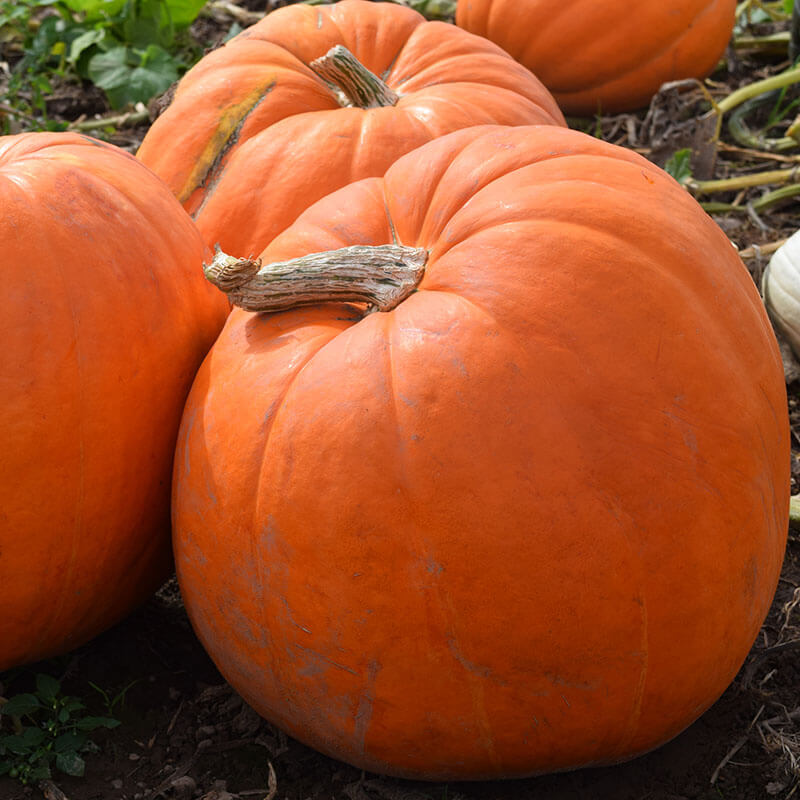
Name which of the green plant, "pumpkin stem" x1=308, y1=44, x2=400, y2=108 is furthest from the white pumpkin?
the green plant

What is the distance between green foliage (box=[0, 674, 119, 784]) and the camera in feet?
6.74

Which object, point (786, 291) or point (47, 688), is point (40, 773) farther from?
point (786, 291)

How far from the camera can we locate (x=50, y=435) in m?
1.98

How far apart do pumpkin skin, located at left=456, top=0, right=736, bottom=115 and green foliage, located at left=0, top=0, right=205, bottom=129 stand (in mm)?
1313

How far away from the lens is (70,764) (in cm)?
206

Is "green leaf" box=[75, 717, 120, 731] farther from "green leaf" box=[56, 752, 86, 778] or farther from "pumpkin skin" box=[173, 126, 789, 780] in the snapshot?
"pumpkin skin" box=[173, 126, 789, 780]

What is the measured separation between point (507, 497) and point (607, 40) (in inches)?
120

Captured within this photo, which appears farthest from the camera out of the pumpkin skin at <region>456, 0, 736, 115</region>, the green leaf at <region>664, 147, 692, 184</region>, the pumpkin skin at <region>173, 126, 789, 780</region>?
the pumpkin skin at <region>456, 0, 736, 115</region>

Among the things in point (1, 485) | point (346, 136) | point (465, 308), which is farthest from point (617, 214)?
point (1, 485)

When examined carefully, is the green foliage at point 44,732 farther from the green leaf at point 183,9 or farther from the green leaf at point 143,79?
the green leaf at point 183,9

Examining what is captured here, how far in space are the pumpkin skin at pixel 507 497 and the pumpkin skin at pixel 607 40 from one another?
2493mm

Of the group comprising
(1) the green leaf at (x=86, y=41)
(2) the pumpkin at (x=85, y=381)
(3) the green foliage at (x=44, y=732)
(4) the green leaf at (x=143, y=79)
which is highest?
(2) the pumpkin at (x=85, y=381)

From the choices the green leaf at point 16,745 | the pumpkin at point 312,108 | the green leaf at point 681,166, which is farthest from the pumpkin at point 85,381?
the green leaf at point 681,166

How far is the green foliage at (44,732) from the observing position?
2.05 metres
